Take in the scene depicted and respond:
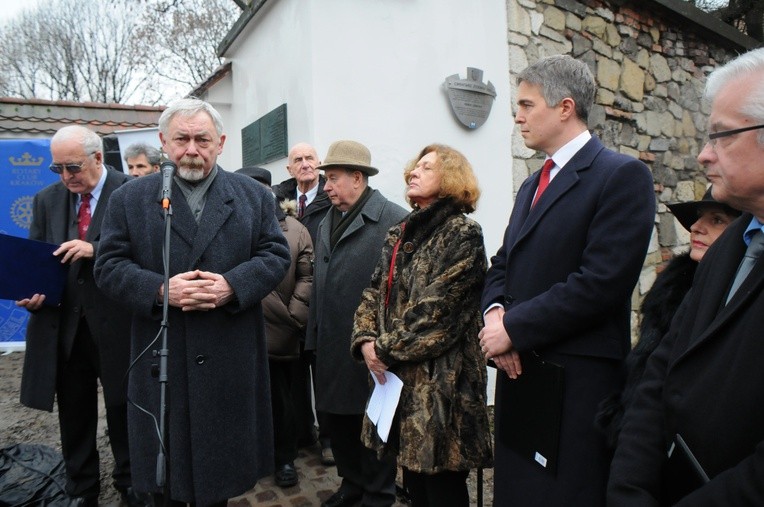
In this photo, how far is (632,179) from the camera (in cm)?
184

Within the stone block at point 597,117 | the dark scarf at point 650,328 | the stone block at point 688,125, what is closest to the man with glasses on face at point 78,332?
the dark scarf at point 650,328

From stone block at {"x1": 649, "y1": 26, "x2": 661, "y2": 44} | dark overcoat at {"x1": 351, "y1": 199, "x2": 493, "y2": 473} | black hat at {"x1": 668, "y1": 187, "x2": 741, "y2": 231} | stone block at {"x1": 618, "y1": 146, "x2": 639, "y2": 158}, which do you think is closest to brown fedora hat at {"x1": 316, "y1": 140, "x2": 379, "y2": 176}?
dark overcoat at {"x1": 351, "y1": 199, "x2": 493, "y2": 473}

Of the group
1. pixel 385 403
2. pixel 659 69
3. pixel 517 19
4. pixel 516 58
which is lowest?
pixel 385 403

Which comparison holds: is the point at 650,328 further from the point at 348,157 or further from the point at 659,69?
the point at 659,69

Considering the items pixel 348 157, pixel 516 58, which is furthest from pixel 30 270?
pixel 516 58

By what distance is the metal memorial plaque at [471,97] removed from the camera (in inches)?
175

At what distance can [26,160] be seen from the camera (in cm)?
668

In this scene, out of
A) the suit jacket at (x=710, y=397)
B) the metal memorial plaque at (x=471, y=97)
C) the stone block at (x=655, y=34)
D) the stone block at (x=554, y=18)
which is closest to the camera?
the suit jacket at (x=710, y=397)

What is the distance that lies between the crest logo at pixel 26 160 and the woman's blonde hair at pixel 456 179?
243 inches

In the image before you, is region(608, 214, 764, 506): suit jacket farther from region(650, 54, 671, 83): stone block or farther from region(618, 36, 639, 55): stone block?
region(650, 54, 671, 83): stone block

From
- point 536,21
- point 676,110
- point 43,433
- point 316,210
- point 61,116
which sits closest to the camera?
point 316,210

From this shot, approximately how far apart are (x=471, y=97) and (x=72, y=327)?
A: 11.0 ft

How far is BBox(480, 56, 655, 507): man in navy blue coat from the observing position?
Result: 179cm

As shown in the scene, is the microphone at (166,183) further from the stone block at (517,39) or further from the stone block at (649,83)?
the stone block at (649,83)
